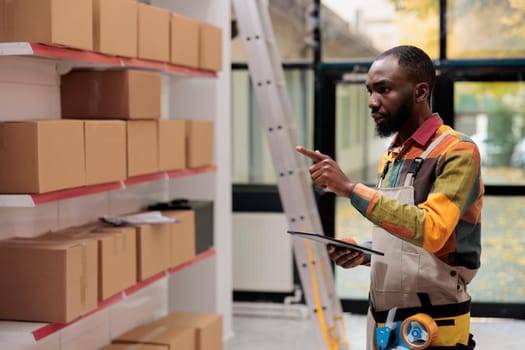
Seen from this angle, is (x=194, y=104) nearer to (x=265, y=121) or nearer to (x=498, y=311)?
(x=265, y=121)

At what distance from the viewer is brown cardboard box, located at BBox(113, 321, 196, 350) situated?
460cm

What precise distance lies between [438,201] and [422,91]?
0.35 metres

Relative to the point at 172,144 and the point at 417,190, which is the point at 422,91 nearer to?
the point at 417,190

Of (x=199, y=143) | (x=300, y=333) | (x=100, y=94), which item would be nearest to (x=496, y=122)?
(x=300, y=333)

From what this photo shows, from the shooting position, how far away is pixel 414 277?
2330 millimetres

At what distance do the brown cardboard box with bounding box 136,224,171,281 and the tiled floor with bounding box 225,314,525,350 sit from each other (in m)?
1.59

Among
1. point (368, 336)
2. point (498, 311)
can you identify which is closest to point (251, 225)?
point (498, 311)

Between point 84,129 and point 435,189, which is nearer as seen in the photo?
point 435,189

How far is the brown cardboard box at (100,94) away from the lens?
13.6 ft

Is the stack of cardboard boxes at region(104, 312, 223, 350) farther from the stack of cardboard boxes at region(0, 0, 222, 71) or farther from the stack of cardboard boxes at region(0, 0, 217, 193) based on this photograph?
the stack of cardboard boxes at region(0, 0, 222, 71)

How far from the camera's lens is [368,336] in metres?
2.51

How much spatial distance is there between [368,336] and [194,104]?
3.56m

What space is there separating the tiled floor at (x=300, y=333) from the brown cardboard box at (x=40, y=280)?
8.27 ft

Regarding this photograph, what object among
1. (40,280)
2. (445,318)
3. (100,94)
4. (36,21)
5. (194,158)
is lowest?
(40,280)
